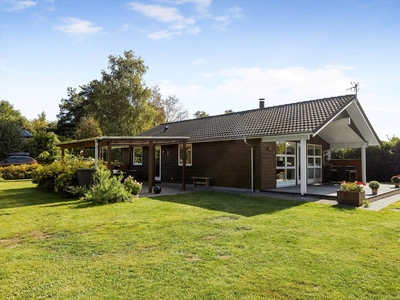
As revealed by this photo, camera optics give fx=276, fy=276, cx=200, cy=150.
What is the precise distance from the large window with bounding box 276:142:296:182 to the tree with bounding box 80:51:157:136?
18461mm

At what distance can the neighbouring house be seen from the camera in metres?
11.1

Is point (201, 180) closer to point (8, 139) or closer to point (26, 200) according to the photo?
Answer: point (26, 200)

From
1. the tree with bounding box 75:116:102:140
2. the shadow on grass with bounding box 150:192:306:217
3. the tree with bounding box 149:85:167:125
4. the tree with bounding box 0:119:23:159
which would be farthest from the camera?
the tree with bounding box 149:85:167:125

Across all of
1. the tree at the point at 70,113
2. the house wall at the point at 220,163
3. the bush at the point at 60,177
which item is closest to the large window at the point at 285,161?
the house wall at the point at 220,163

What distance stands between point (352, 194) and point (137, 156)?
41.7 ft

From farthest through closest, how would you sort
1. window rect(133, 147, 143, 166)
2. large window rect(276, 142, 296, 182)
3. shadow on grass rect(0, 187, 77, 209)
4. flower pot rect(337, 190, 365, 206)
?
1. window rect(133, 147, 143, 166)
2. large window rect(276, 142, 296, 182)
3. shadow on grass rect(0, 187, 77, 209)
4. flower pot rect(337, 190, 365, 206)

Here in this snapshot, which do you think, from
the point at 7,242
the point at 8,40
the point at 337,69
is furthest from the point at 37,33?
the point at 337,69

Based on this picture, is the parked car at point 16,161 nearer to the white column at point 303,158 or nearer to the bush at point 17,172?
the bush at point 17,172

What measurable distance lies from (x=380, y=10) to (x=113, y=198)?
10243 millimetres

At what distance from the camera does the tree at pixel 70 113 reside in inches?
1609

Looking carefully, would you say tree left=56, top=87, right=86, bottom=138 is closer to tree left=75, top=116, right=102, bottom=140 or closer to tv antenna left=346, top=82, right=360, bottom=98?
tree left=75, top=116, right=102, bottom=140

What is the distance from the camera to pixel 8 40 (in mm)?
9203

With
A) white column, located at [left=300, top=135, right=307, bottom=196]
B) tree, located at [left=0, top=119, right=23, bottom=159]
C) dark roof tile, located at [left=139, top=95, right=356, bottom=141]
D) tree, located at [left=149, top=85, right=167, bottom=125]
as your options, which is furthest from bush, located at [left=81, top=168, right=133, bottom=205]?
tree, located at [left=149, top=85, right=167, bottom=125]

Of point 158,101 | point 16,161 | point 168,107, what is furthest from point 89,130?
point 168,107
